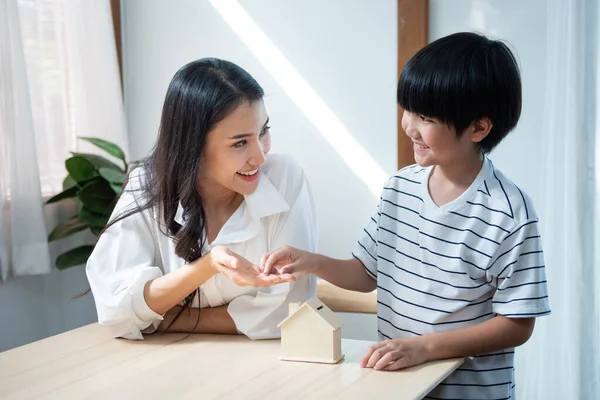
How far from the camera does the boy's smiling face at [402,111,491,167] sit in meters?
1.57

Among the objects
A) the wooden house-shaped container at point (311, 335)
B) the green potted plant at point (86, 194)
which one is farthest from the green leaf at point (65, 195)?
the wooden house-shaped container at point (311, 335)

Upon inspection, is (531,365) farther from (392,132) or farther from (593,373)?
(392,132)

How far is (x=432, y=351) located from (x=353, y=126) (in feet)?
5.40

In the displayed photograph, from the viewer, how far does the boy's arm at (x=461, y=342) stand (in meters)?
1.51

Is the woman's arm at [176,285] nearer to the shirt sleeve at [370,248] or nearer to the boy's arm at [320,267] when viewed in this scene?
the boy's arm at [320,267]

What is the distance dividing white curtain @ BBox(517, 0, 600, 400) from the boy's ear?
0.94 metres

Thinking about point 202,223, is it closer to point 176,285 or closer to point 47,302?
point 176,285

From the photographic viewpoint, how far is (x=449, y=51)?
5.16ft

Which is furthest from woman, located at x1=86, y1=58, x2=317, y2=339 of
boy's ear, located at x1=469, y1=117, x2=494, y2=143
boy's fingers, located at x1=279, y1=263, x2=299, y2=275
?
boy's ear, located at x1=469, y1=117, x2=494, y2=143

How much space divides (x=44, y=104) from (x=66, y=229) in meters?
0.54

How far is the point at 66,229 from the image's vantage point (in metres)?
3.06

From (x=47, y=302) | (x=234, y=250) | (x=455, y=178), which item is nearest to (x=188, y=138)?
(x=234, y=250)

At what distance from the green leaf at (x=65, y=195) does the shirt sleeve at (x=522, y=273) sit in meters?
2.02

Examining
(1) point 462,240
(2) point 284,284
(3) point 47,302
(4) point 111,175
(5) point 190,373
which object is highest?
(4) point 111,175
